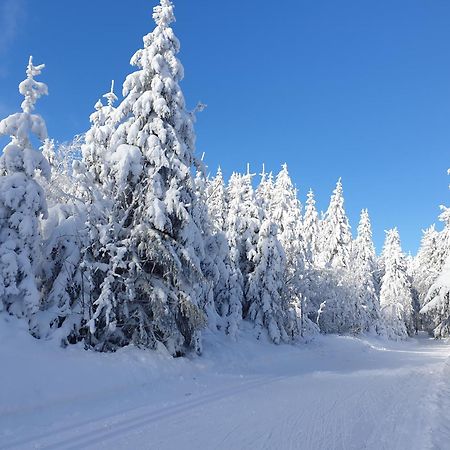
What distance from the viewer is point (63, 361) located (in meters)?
11.0

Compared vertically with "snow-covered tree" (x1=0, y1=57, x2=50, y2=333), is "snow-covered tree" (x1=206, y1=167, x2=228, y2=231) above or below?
above

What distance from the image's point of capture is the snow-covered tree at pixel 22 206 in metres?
11.7

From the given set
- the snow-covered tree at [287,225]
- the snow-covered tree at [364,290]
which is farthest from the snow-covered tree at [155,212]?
the snow-covered tree at [364,290]

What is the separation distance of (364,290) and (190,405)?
128ft

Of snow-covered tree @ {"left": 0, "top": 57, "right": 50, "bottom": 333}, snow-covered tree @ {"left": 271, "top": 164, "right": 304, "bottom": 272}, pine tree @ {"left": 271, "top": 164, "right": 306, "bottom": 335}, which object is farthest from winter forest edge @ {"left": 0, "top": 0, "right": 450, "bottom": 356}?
snow-covered tree @ {"left": 271, "top": 164, "right": 304, "bottom": 272}

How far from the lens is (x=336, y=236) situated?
1860 inches

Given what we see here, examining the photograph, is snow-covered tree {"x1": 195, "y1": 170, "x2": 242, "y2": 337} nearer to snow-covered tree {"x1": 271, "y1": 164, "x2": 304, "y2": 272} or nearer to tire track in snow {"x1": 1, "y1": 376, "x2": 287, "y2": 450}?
snow-covered tree {"x1": 271, "y1": 164, "x2": 304, "y2": 272}

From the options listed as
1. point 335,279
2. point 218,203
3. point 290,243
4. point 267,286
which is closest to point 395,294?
point 335,279

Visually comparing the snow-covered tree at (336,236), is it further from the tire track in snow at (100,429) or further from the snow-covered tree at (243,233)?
the tire track in snow at (100,429)

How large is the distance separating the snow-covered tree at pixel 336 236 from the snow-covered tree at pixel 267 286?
67.2 ft

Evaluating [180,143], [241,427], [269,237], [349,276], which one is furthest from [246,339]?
[349,276]

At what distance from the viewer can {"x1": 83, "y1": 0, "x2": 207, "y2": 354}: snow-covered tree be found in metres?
14.3

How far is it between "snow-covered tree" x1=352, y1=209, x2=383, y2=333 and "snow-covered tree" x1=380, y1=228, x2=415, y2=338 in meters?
A: 3.09

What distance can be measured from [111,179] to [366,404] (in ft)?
35.9
